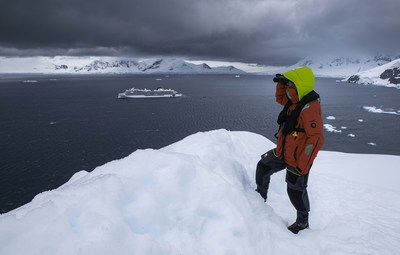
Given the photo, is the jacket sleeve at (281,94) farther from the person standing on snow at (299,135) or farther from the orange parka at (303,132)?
the orange parka at (303,132)

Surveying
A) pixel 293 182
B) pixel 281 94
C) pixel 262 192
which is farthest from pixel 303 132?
pixel 262 192

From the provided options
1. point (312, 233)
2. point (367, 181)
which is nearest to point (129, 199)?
point (312, 233)

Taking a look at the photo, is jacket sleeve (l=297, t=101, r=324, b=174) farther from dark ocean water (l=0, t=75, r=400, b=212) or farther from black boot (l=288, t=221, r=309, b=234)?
dark ocean water (l=0, t=75, r=400, b=212)

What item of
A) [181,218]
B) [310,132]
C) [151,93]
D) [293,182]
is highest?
[310,132]

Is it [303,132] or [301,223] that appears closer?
[303,132]

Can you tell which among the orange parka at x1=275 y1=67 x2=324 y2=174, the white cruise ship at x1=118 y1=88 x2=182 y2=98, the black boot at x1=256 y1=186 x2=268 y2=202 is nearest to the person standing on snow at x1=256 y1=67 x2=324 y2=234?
the orange parka at x1=275 y1=67 x2=324 y2=174

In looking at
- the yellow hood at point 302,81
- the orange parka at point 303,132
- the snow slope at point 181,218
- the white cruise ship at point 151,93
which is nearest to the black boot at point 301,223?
the snow slope at point 181,218

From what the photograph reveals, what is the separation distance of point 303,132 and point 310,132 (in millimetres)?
271

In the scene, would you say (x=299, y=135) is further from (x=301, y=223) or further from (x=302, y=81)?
(x=301, y=223)

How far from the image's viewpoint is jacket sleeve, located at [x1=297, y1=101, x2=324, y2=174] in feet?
16.5

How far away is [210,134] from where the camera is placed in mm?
8758

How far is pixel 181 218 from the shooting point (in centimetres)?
457

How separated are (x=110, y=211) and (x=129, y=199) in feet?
1.79

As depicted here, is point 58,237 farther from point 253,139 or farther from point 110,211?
point 253,139
